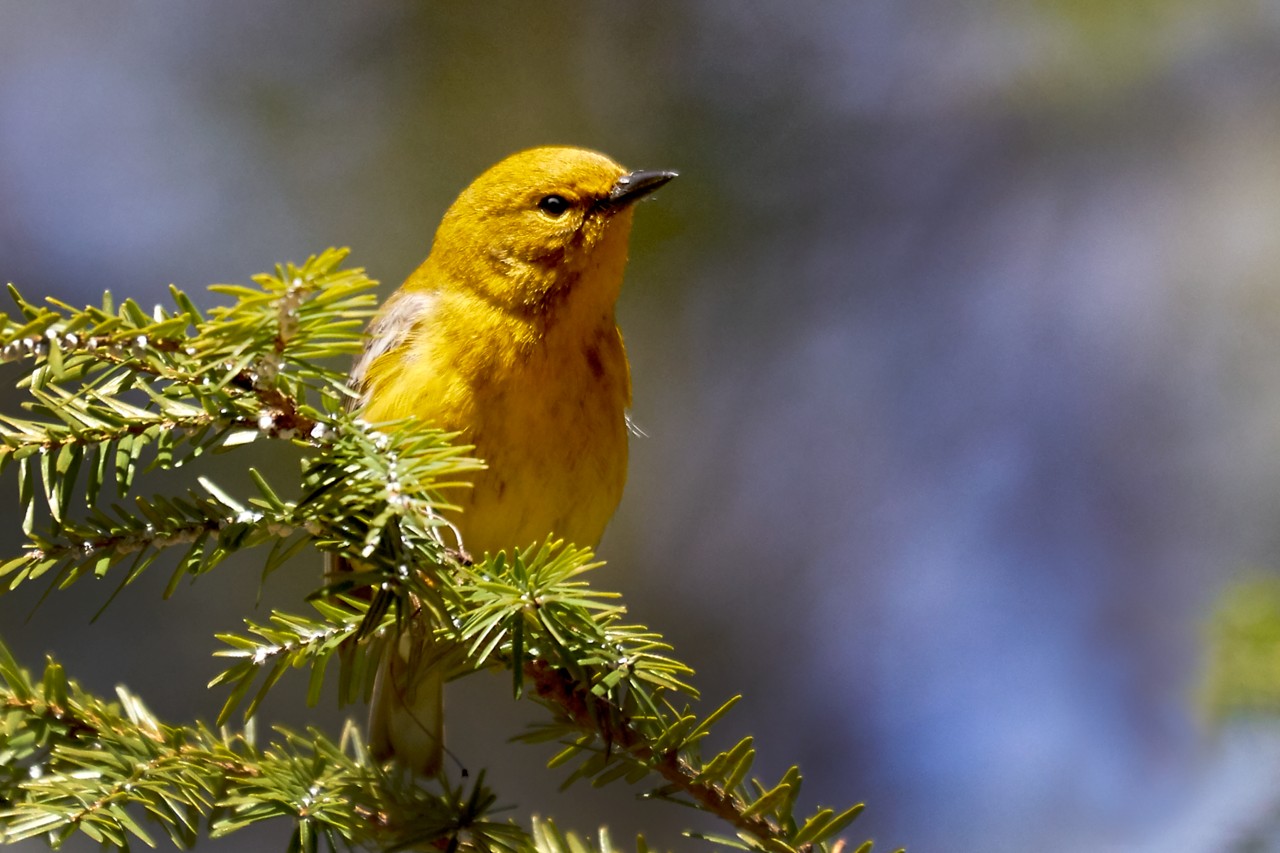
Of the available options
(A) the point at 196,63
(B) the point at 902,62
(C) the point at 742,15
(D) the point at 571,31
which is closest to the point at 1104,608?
(B) the point at 902,62

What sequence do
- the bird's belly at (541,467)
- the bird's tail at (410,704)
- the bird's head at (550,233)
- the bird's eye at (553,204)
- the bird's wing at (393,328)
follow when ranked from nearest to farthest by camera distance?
the bird's tail at (410,704) → the bird's belly at (541,467) → the bird's wing at (393,328) → the bird's head at (550,233) → the bird's eye at (553,204)

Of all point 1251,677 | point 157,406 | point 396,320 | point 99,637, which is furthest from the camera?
point 99,637

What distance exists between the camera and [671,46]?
5707 mm

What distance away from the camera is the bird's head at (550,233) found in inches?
121

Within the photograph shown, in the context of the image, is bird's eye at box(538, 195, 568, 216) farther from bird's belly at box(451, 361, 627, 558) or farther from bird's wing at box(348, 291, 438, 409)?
bird's belly at box(451, 361, 627, 558)

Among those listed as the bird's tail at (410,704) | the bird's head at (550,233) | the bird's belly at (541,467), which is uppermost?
the bird's head at (550,233)

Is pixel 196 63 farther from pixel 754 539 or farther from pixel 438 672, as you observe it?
pixel 438 672

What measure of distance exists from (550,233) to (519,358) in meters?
0.51

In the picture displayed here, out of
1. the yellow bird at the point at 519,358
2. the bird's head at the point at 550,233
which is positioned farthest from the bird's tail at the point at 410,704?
the bird's head at the point at 550,233

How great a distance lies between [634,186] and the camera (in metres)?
3.16

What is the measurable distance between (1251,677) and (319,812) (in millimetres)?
1732

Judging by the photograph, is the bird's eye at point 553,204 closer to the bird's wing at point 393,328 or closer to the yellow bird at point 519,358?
the yellow bird at point 519,358

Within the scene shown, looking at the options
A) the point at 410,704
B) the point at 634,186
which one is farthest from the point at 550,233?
the point at 410,704

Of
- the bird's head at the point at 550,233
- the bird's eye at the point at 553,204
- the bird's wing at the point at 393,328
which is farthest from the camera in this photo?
the bird's eye at the point at 553,204
